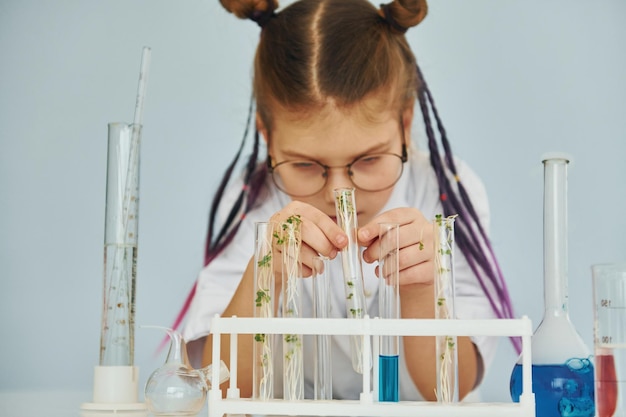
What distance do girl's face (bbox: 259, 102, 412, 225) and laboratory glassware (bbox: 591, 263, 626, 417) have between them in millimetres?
960

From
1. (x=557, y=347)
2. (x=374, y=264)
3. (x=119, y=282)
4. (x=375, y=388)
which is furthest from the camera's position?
(x=374, y=264)

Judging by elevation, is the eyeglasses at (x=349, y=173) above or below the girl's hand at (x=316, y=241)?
above

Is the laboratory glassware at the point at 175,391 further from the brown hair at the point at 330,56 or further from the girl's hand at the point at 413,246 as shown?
the brown hair at the point at 330,56

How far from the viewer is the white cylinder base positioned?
1.23 m

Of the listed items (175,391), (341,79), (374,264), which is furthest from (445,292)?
(341,79)

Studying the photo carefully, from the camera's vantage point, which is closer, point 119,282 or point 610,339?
point 610,339

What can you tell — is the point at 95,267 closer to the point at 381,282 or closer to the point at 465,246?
the point at 465,246

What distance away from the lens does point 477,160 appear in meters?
2.08

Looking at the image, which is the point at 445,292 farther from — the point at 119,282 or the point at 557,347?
the point at 119,282

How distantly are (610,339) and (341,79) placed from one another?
111 centimetres

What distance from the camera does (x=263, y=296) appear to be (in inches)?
44.1

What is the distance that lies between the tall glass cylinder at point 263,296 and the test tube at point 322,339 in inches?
2.4

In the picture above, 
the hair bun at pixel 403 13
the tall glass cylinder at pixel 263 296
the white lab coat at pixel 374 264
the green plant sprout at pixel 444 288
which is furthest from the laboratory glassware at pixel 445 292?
the hair bun at pixel 403 13

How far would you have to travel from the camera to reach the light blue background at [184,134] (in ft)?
6.69
